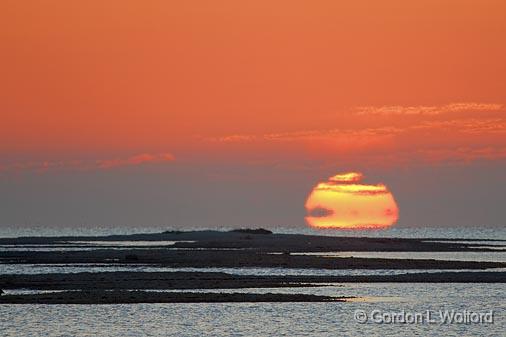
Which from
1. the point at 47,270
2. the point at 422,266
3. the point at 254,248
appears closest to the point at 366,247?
the point at 254,248

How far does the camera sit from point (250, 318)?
50531mm

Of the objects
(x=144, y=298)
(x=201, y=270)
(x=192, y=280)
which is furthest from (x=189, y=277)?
(x=144, y=298)

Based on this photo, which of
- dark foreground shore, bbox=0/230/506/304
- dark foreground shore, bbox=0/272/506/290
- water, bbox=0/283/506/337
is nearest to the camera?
water, bbox=0/283/506/337

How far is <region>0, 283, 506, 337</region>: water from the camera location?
151 feet

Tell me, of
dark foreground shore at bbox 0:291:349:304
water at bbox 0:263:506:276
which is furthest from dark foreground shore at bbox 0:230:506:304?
water at bbox 0:263:506:276

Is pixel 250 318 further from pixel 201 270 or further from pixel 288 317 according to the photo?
pixel 201 270

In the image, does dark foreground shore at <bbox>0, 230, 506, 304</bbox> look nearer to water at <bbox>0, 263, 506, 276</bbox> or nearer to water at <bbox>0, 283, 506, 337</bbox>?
water at <bbox>0, 263, 506, 276</bbox>

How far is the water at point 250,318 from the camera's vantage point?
4616cm

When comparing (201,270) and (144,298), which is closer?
(144,298)

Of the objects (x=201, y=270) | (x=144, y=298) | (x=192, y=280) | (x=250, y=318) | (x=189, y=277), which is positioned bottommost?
(x=250, y=318)

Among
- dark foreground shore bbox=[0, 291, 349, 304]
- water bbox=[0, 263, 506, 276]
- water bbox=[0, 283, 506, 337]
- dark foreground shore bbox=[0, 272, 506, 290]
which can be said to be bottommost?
water bbox=[0, 283, 506, 337]

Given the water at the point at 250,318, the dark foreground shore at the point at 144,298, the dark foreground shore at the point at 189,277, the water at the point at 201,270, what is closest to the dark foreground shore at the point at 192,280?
the dark foreground shore at the point at 189,277

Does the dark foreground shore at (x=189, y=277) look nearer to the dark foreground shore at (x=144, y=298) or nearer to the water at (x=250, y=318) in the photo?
the dark foreground shore at (x=144, y=298)

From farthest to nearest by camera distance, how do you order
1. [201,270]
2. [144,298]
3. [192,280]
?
[201,270] → [192,280] → [144,298]
